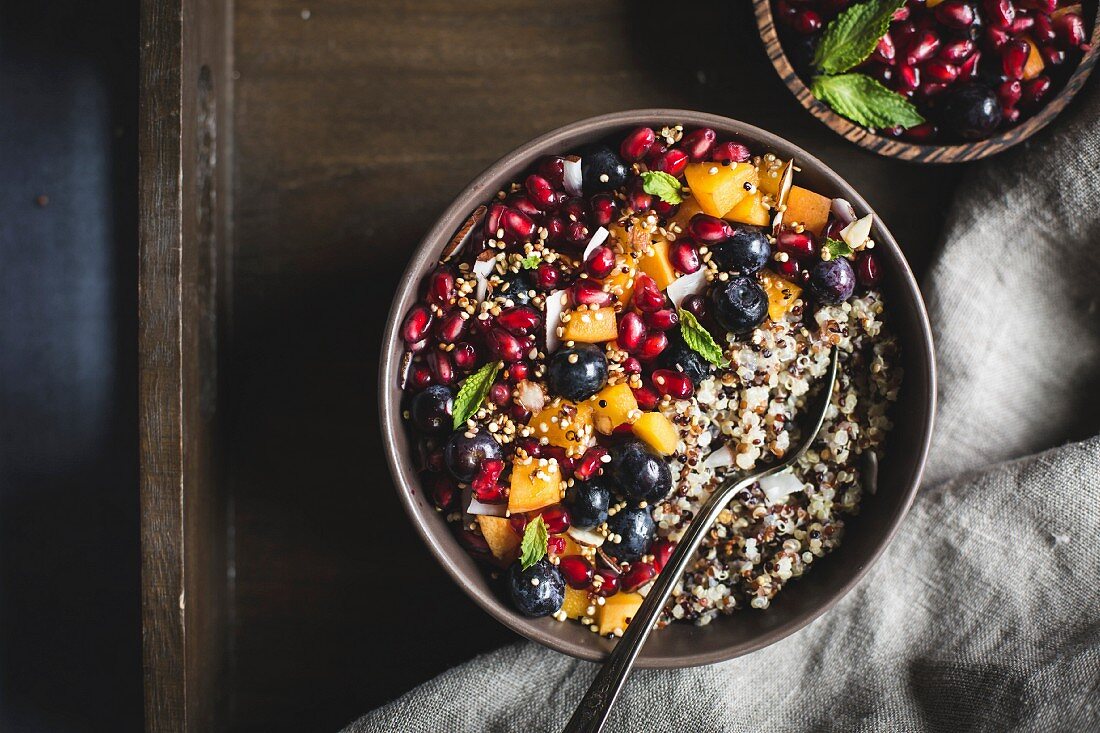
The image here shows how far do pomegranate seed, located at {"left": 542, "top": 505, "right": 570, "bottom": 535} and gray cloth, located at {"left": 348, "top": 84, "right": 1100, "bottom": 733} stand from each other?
0.31 m

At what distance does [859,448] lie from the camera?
4.56ft

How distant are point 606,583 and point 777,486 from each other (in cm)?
31

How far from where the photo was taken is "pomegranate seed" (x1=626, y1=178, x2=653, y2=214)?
130cm

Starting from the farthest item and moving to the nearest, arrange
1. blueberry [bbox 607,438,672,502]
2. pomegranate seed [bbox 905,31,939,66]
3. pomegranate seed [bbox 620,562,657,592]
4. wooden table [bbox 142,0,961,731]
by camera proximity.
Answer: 1. wooden table [bbox 142,0,961,731]
2. pomegranate seed [bbox 905,31,939,66]
3. pomegranate seed [bbox 620,562,657,592]
4. blueberry [bbox 607,438,672,502]

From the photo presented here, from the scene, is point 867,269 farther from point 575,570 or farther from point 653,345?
point 575,570

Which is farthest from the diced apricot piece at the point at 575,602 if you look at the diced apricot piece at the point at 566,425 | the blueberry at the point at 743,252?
the blueberry at the point at 743,252

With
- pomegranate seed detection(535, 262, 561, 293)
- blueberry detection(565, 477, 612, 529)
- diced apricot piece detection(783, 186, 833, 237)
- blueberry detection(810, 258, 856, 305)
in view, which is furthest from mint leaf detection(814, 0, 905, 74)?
blueberry detection(565, 477, 612, 529)

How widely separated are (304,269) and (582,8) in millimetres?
697

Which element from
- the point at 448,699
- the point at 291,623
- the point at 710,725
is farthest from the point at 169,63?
the point at 710,725

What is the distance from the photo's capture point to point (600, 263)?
1.26 m

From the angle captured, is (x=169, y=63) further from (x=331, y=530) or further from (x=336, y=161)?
(x=331, y=530)

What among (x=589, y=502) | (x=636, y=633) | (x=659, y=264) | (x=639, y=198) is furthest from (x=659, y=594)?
(x=639, y=198)

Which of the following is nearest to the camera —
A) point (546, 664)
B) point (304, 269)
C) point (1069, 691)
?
point (1069, 691)

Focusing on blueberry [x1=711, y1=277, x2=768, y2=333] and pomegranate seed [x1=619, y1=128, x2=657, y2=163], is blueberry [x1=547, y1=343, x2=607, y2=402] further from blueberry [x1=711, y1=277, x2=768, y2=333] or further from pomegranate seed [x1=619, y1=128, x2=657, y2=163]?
pomegranate seed [x1=619, y1=128, x2=657, y2=163]
